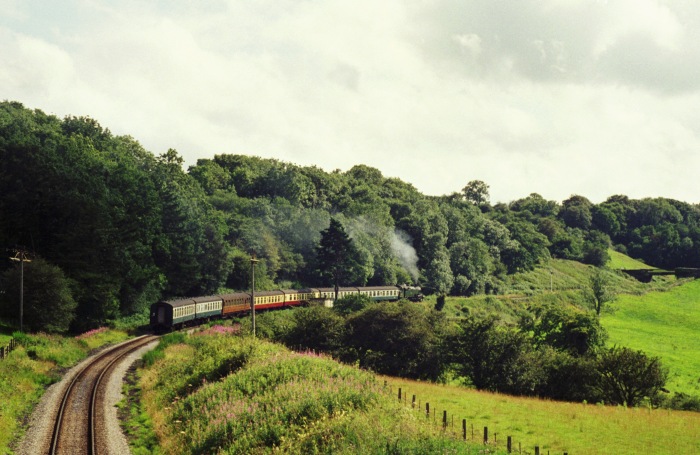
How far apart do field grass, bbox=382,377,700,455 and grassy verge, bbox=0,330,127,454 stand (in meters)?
17.0

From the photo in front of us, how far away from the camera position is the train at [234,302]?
54406 millimetres

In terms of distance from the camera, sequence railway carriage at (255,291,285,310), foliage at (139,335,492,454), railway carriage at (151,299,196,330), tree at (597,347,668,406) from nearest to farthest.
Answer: foliage at (139,335,492,454), tree at (597,347,668,406), railway carriage at (151,299,196,330), railway carriage at (255,291,285,310)

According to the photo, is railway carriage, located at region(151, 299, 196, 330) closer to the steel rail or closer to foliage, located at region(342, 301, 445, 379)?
the steel rail

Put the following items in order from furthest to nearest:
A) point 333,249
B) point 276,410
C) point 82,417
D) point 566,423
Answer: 1. point 333,249
2. point 566,423
3. point 82,417
4. point 276,410

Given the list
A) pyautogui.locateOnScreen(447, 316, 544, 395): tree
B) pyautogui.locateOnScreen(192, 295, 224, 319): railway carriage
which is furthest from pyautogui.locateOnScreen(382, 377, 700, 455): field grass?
pyautogui.locateOnScreen(192, 295, 224, 319): railway carriage

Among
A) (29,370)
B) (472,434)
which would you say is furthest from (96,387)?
(472,434)

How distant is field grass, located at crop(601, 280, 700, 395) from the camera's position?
56988mm

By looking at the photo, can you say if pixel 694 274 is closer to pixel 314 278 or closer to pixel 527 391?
pixel 314 278

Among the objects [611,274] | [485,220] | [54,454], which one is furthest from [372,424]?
[611,274]

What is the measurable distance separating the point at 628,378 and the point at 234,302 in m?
42.2

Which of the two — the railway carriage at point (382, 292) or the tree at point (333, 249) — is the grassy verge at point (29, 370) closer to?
the tree at point (333, 249)

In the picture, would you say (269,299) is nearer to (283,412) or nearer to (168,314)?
(168,314)

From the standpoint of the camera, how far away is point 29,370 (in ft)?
105

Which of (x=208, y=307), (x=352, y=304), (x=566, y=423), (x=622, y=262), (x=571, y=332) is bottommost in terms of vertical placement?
(x=566, y=423)
